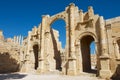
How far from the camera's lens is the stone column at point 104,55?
12227 mm

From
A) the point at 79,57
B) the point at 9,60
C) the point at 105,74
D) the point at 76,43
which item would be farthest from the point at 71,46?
the point at 9,60

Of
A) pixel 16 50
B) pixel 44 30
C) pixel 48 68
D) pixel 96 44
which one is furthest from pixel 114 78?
pixel 16 50

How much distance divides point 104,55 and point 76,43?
3674mm

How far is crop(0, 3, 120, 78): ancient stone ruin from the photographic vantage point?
12844 mm

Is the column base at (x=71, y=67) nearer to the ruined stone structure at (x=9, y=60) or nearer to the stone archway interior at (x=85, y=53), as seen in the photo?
the stone archway interior at (x=85, y=53)

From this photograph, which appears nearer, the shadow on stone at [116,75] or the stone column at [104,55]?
the shadow on stone at [116,75]

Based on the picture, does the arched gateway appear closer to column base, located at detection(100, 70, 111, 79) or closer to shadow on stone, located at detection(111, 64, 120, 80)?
column base, located at detection(100, 70, 111, 79)

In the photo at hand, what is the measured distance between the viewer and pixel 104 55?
12.6 m

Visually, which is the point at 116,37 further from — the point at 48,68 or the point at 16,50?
the point at 16,50

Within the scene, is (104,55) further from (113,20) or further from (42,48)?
(42,48)

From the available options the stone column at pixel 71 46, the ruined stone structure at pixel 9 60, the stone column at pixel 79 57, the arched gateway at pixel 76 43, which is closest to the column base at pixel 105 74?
the arched gateway at pixel 76 43

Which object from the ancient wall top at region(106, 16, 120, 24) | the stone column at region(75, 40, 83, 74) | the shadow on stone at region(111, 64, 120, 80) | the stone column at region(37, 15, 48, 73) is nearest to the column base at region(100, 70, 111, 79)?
the shadow on stone at region(111, 64, 120, 80)

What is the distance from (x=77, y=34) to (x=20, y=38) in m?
39.8

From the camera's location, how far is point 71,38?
15586mm
